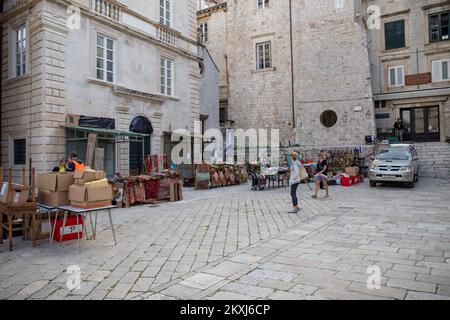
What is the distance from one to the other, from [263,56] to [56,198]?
2320 cm

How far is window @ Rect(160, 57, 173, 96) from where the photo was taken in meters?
16.8

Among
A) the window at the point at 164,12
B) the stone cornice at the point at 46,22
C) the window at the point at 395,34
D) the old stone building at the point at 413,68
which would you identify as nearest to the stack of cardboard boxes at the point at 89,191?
the stone cornice at the point at 46,22

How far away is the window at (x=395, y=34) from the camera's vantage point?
23.8m

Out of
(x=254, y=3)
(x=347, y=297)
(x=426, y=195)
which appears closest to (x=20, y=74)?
(x=347, y=297)

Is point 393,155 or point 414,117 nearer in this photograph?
point 393,155

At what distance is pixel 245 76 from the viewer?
2684cm

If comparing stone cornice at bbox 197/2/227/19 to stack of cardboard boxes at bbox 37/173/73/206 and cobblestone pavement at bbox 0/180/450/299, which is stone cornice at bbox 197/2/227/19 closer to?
cobblestone pavement at bbox 0/180/450/299

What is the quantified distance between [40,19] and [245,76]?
17549mm

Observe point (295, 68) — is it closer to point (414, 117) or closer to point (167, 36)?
point (414, 117)

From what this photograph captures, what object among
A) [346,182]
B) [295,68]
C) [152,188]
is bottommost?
[346,182]

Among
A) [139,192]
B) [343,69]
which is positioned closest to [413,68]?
[343,69]

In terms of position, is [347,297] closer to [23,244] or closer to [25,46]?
[23,244]

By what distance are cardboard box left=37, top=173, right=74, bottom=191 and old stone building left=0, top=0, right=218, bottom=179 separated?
5.92 metres

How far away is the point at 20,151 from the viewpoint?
12.4m
